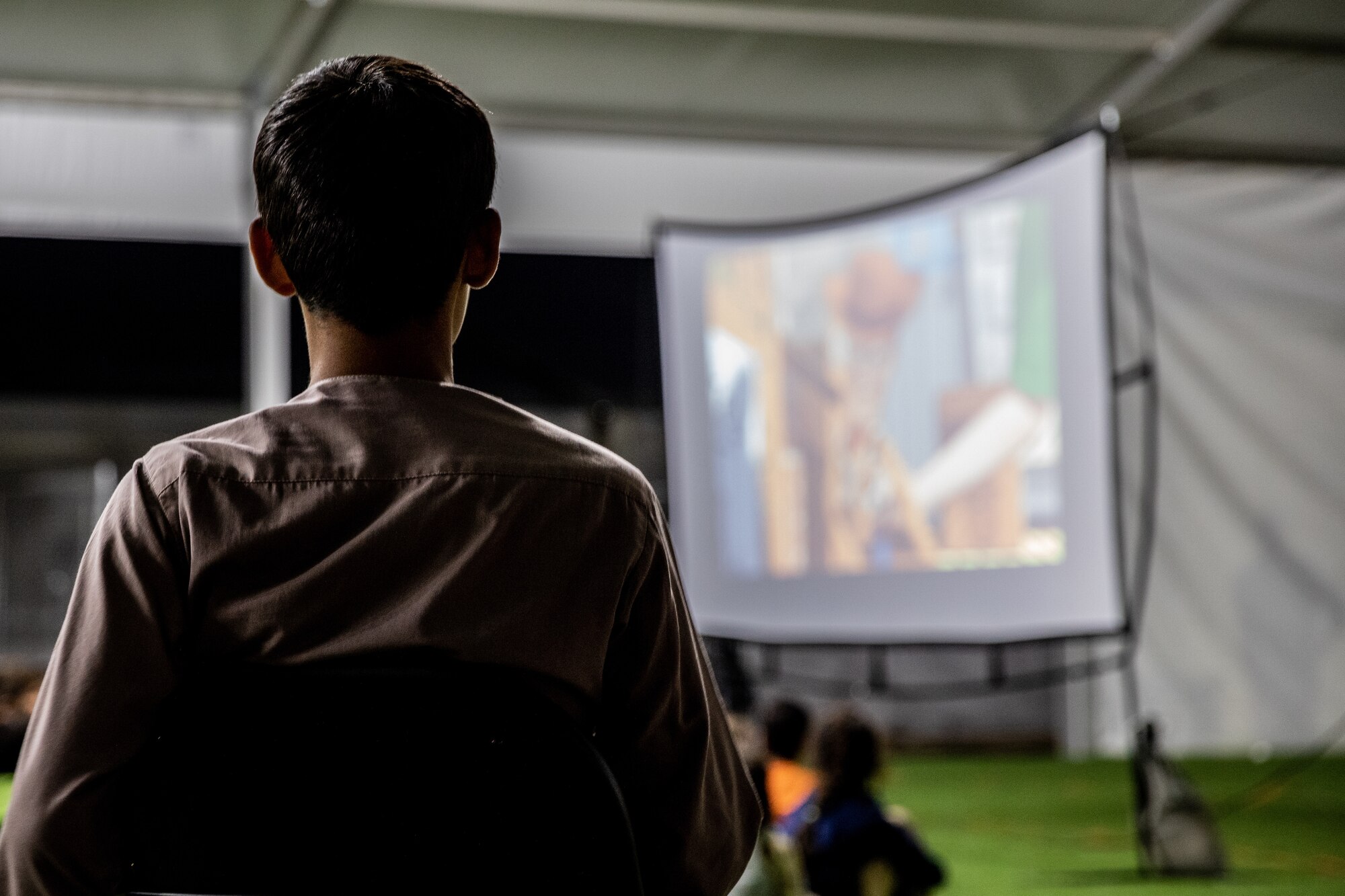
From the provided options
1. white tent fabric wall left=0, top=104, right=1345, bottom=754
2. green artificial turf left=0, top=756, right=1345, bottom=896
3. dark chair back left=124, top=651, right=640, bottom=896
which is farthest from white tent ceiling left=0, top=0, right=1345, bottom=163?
dark chair back left=124, top=651, right=640, bottom=896

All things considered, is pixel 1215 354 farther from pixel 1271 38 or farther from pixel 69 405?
pixel 69 405

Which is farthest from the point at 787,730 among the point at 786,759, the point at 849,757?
the point at 849,757

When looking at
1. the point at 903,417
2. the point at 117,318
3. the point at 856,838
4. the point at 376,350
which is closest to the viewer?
the point at 376,350

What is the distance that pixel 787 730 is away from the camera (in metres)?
3.24

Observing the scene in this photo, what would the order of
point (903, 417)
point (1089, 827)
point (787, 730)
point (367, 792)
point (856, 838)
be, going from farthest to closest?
point (1089, 827) < point (903, 417) < point (787, 730) < point (856, 838) < point (367, 792)

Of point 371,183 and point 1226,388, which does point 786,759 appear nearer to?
point 371,183

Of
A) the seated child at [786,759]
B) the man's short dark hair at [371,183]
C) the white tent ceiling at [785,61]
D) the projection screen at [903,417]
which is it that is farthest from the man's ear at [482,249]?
the white tent ceiling at [785,61]

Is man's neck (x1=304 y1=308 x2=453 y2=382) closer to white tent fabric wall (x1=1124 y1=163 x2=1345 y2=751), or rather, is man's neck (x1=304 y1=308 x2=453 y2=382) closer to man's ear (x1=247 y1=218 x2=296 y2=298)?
man's ear (x1=247 y1=218 x2=296 y2=298)

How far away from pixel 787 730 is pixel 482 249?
2.56 metres

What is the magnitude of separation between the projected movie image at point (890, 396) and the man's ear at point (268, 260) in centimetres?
289

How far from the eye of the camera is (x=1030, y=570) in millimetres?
3477

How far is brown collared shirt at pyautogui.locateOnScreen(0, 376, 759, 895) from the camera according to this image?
73 cm

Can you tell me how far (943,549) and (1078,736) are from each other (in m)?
2.72

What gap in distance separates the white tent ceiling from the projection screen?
839mm
